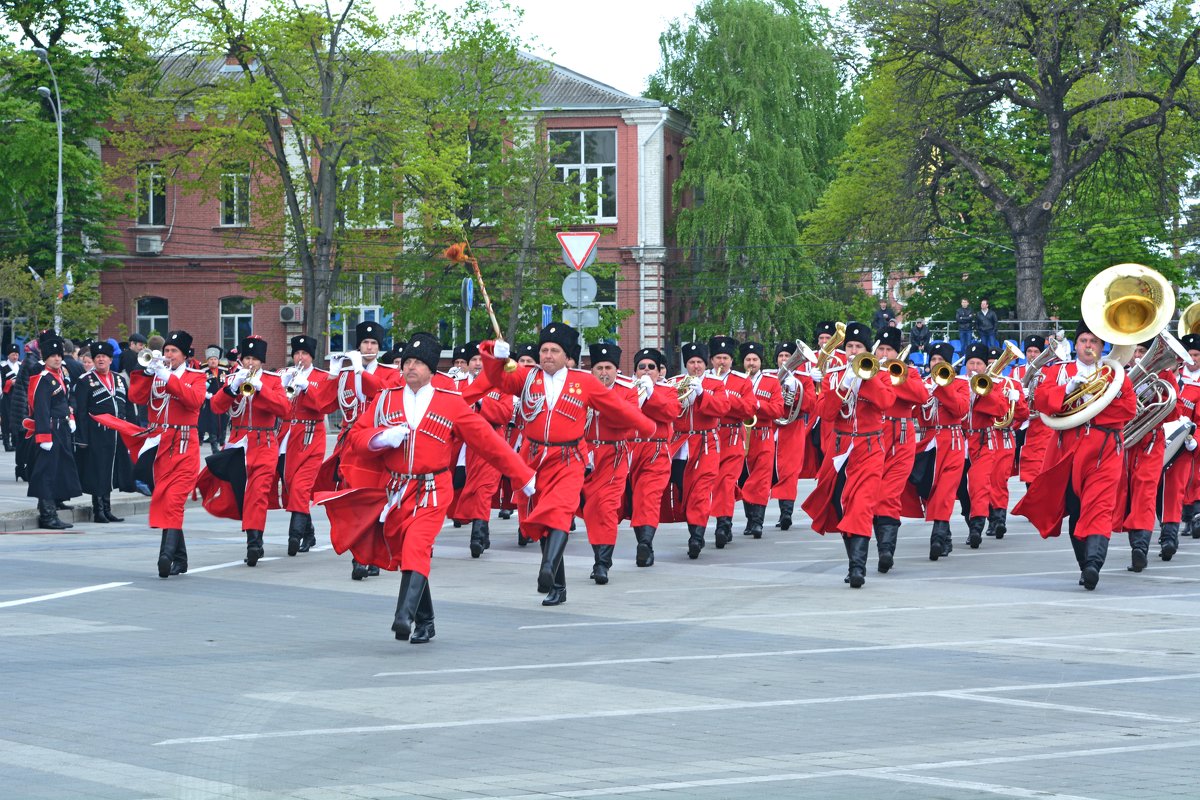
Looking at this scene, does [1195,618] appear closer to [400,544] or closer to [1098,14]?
[400,544]

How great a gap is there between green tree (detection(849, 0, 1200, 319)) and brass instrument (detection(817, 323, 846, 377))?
2893cm

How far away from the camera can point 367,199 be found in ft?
160

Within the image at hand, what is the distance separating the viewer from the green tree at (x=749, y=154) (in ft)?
182

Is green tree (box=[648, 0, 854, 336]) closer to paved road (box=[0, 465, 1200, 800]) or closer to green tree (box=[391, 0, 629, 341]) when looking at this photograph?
green tree (box=[391, 0, 629, 341])

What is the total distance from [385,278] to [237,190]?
6786 millimetres

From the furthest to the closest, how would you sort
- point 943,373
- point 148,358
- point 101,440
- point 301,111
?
point 301,111 < point 101,440 < point 943,373 < point 148,358

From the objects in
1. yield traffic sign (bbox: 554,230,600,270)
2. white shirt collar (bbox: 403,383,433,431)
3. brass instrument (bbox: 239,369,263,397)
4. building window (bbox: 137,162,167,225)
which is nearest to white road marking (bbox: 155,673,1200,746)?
white shirt collar (bbox: 403,383,433,431)

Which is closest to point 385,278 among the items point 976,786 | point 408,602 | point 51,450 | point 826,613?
point 51,450

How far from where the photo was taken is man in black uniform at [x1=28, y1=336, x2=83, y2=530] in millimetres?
19094

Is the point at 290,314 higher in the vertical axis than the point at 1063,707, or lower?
higher

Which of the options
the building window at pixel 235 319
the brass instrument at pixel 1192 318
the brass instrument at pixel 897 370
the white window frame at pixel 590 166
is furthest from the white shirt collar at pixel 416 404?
the building window at pixel 235 319

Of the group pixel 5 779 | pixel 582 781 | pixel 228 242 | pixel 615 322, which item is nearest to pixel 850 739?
pixel 582 781

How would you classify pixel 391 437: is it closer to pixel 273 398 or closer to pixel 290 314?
pixel 273 398

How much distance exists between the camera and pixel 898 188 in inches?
1928
